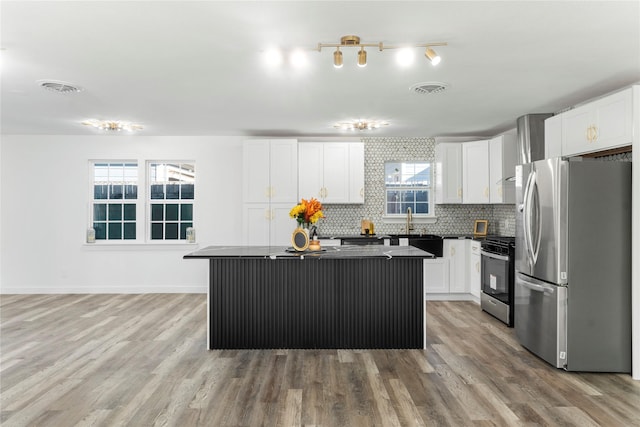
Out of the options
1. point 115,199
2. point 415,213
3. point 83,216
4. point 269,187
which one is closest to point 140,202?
point 115,199

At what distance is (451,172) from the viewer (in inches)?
257

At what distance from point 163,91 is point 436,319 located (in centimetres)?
401

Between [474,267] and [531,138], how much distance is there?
2.01m

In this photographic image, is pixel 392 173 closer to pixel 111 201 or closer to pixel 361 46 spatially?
pixel 361 46

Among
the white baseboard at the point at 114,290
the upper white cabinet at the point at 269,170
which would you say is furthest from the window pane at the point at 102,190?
the upper white cabinet at the point at 269,170

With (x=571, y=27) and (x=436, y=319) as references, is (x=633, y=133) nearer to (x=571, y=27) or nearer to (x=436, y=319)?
(x=571, y=27)

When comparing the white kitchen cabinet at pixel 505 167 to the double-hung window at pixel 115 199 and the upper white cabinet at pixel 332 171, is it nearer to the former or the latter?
the upper white cabinet at pixel 332 171

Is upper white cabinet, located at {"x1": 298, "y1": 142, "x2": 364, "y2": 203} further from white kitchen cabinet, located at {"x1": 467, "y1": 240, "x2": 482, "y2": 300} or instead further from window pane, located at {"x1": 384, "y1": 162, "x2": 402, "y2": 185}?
white kitchen cabinet, located at {"x1": 467, "y1": 240, "x2": 482, "y2": 300}

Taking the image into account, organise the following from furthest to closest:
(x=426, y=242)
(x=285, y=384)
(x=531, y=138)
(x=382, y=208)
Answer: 1. (x=382, y=208)
2. (x=426, y=242)
3. (x=531, y=138)
4. (x=285, y=384)

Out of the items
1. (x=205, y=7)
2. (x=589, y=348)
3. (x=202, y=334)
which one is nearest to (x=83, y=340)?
(x=202, y=334)

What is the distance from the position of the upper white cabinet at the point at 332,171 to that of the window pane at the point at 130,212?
9.22ft

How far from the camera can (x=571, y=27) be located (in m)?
2.76

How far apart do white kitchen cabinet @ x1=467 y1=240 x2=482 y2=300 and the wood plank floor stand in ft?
4.24

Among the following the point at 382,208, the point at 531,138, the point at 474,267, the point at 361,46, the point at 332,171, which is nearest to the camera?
the point at 361,46
